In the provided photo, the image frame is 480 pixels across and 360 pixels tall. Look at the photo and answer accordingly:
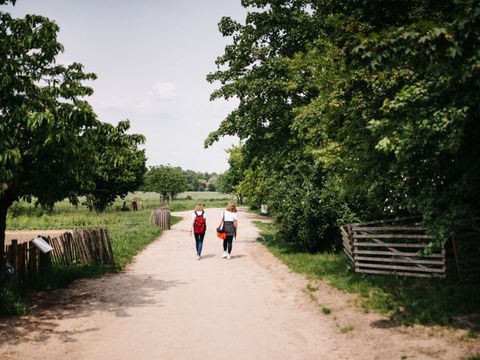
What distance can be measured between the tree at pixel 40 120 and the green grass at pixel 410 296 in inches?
256

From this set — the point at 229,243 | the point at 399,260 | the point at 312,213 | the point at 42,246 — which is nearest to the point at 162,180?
the point at 229,243

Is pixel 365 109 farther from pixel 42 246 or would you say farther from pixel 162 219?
pixel 162 219

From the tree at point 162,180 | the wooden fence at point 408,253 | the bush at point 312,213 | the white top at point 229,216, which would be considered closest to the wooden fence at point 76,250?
the white top at point 229,216

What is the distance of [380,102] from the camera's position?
26.5 ft

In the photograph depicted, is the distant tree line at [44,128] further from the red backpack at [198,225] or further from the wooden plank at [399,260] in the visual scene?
the wooden plank at [399,260]

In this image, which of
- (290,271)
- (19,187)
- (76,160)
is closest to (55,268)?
(19,187)

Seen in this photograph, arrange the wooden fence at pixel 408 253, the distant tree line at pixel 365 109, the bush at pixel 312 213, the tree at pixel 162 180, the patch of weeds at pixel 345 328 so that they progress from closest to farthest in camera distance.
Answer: the distant tree line at pixel 365 109 < the patch of weeds at pixel 345 328 < the wooden fence at pixel 408 253 < the bush at pixel 312 213 < the tree at pixel 162 180

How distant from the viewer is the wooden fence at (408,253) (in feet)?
30.0

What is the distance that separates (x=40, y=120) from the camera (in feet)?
20.3

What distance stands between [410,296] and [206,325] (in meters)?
4.36

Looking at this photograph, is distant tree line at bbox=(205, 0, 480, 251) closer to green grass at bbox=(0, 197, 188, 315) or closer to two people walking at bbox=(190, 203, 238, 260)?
two people walking at bbox=(190, 203, 238, 260)

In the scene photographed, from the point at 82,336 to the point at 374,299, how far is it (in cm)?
578

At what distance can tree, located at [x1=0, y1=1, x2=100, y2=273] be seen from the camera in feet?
21.6

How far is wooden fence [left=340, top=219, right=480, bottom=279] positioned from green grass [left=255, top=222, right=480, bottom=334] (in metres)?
0.30
